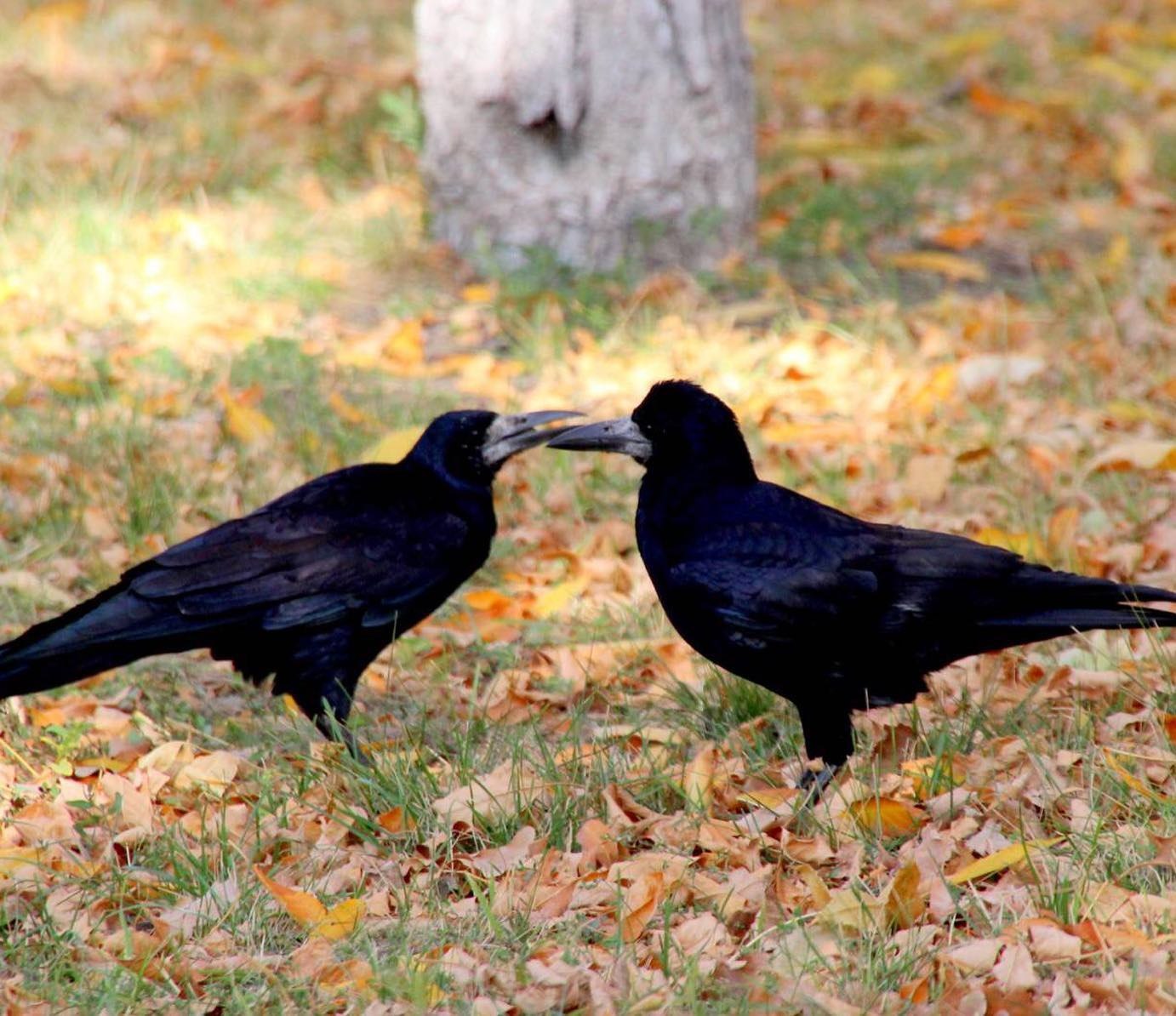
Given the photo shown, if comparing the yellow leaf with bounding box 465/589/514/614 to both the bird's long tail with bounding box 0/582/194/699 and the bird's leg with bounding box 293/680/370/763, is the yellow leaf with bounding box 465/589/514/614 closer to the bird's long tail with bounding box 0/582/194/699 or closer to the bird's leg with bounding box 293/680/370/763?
the bird's leg with bounding box 293/680/370/763

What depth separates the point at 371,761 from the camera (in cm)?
401

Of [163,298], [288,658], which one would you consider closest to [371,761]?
[288,658]

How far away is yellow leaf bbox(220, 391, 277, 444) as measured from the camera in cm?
602

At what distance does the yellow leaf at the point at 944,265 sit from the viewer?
738cm

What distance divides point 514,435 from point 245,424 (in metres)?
1.55

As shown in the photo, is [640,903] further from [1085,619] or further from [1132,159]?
[1132,159]

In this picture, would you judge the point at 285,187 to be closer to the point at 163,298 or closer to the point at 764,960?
the point at 163,298

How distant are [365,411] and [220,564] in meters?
1.86

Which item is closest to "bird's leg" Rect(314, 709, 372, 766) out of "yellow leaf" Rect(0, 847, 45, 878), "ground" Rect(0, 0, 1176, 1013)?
"ground" Rect(0, 0, 1176, 1013)

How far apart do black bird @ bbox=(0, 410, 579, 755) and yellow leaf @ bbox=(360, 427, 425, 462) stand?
1.07 meters

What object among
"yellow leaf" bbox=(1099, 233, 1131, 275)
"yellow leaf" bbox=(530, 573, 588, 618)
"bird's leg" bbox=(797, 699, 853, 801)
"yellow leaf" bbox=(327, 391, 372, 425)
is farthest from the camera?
"yellow leaf" bbox=(1099, 233, 1131, 275)

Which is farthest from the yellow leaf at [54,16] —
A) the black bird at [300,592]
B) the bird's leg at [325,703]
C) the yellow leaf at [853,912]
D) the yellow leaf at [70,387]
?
the yellow leaf at [853,912]

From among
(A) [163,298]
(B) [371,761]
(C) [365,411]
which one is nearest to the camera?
(B) [371,761]

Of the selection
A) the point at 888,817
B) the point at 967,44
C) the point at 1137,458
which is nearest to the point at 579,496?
the point at 1137,458
